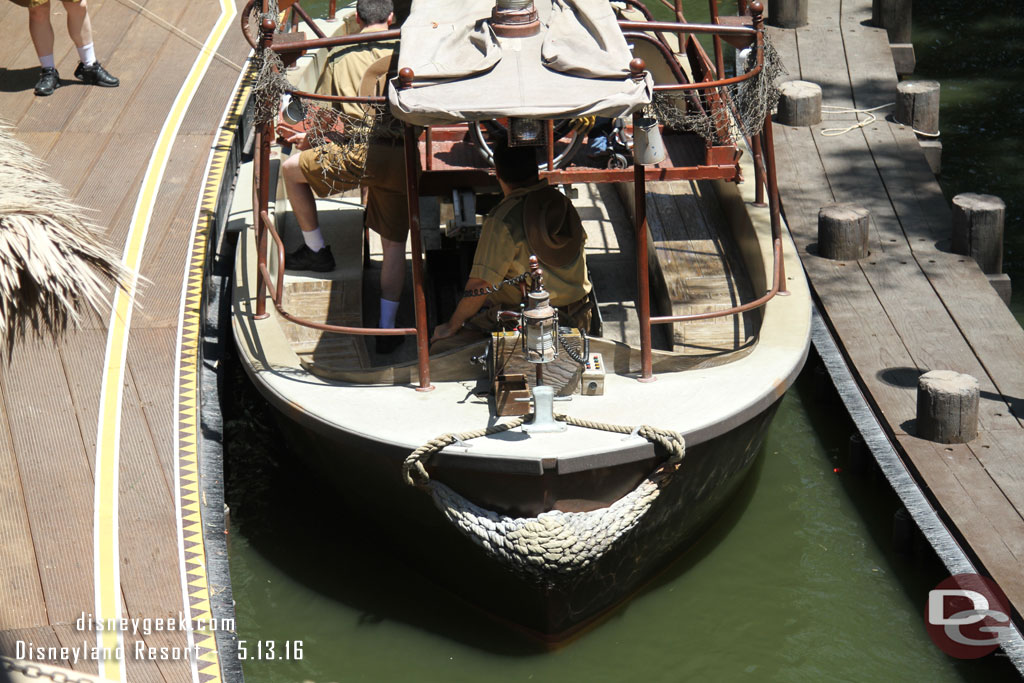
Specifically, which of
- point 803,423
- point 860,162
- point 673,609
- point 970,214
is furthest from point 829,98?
point 673,609

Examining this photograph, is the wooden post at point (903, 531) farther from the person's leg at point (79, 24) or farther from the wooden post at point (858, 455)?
the person's leg at point (79, 24)

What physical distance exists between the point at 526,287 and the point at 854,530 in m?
2.60

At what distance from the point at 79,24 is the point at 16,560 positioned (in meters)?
5.01

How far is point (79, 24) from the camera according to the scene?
31.9 feet

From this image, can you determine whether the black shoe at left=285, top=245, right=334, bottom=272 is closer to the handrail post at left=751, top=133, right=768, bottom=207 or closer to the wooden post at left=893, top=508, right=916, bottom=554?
the handrail post at left=751, top=133, right=768, bottom=207

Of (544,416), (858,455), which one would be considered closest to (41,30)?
(544,416)

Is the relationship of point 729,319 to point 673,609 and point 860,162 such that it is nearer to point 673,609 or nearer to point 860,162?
point 673,609

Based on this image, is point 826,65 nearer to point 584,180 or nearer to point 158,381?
point 584,180

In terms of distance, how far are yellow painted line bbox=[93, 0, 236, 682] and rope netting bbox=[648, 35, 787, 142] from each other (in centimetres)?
279

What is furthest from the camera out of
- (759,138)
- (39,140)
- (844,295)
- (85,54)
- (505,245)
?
(85,54)

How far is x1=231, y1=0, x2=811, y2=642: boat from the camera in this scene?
5.87m

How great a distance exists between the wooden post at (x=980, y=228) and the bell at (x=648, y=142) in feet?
11.3

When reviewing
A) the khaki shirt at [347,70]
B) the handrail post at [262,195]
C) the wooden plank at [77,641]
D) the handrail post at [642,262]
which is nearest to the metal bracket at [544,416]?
the handrail post at [642,262]

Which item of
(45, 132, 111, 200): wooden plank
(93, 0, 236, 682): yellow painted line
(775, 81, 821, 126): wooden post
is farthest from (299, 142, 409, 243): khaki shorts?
(775, 81, 821, 126): wooden post
